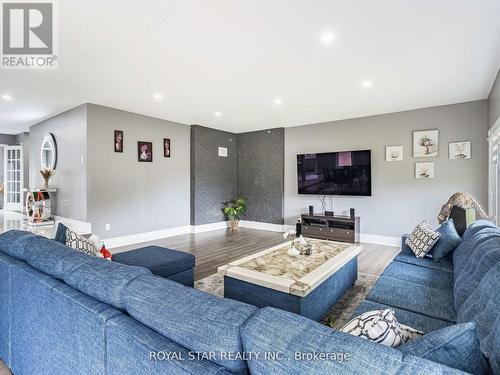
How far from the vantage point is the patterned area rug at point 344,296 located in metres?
2.23

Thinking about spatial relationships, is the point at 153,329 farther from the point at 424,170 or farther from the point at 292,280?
the point at 424,170

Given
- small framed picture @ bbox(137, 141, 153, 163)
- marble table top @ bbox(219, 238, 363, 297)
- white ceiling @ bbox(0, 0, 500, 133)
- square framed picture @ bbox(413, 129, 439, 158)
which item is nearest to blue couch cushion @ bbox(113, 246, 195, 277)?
marble table top @ bbox(219, 238, 363, 297)

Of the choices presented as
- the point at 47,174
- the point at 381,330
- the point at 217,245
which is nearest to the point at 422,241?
the point at 381,330

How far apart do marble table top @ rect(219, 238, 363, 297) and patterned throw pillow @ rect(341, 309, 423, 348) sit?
37.6 inches

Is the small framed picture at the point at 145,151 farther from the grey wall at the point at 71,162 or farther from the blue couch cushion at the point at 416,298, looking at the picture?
the blue couch cushion at the point at 416,298

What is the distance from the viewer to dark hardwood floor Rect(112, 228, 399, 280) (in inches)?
146

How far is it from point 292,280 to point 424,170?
13.0 feet

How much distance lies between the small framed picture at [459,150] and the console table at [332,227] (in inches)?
73.9

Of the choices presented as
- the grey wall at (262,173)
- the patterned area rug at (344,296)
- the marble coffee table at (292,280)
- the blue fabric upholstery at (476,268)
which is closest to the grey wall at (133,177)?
the grey wall at (262,173)

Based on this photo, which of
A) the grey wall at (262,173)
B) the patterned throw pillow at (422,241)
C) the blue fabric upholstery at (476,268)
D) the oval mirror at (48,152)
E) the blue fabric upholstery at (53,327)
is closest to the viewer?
the blue fabric upholstery at (53,327)

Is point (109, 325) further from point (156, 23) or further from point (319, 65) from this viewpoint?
point (319, 65)

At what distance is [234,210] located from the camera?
21.8 ft

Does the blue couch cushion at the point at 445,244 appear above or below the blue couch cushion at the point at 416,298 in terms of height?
above

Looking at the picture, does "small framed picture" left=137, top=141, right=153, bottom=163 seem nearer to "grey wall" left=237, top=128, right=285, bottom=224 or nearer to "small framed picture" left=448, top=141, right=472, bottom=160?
"grey wall" left=237, top=128, right=285, bottom=224
